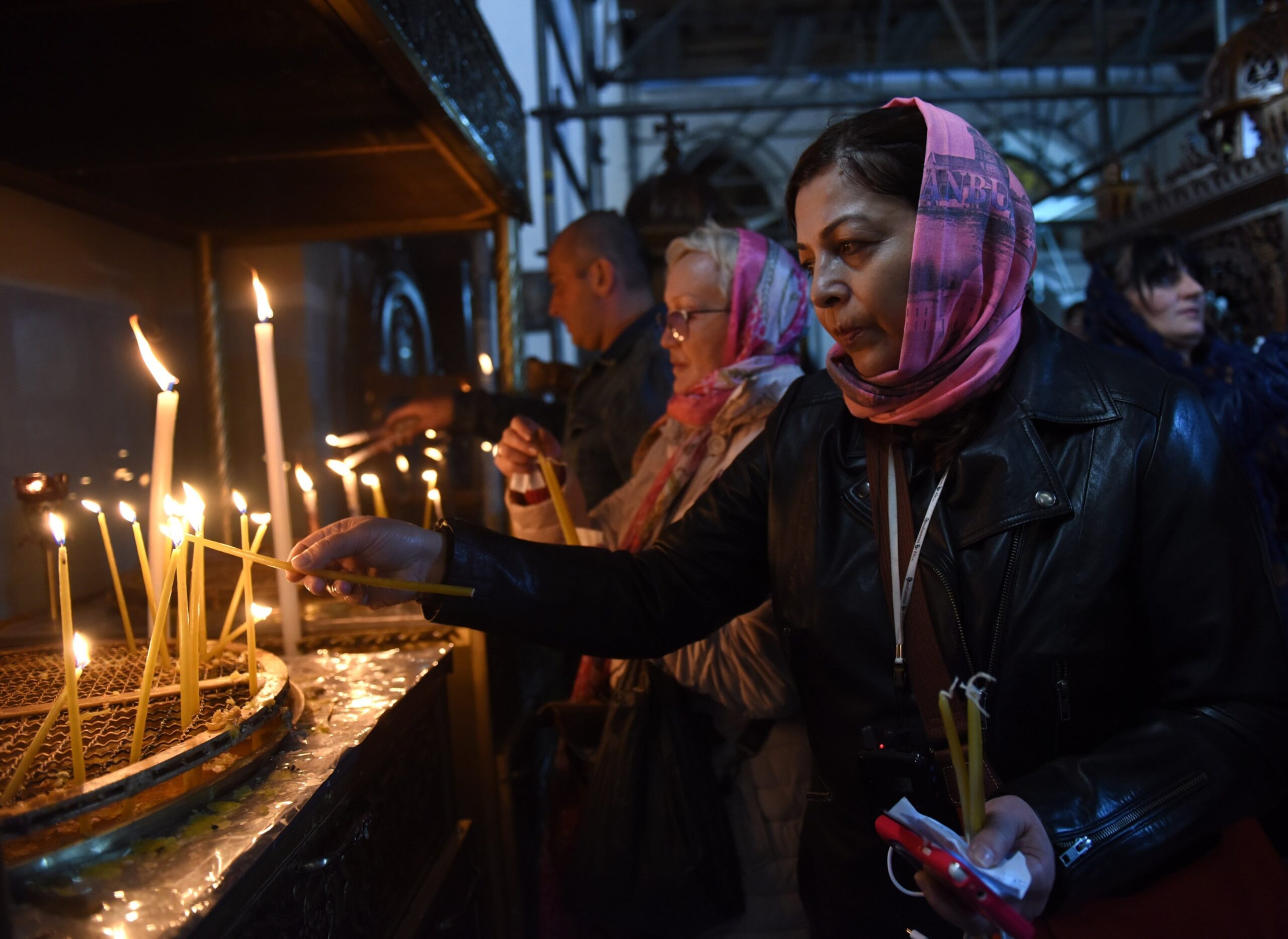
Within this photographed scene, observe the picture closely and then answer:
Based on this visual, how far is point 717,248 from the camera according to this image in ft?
6.42

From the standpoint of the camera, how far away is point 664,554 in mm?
1440

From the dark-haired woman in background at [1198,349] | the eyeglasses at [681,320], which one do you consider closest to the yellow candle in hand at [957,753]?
the eyeglasses at [681,320]

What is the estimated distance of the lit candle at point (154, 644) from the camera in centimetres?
87

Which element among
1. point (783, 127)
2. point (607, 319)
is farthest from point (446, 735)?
point (783, 127)

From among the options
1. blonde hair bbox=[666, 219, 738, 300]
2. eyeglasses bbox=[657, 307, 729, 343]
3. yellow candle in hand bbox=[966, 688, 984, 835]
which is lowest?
yellow candle in hand bbox=[966, 688, 984, 835]

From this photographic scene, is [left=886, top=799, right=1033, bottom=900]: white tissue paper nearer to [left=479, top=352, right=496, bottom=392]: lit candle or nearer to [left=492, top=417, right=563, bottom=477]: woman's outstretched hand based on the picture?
[left=492, top=417, right=563, bottom=477]: woman's outstretched hand

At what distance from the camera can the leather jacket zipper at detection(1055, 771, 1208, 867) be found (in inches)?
35.1

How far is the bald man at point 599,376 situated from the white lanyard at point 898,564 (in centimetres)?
138

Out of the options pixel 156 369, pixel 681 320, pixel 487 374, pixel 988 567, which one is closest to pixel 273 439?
pixel 156 369

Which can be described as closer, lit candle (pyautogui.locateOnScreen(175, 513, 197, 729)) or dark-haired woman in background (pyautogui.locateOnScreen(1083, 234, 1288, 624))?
lit candle (pyautogui.locateOnScreen(175, 513, 197, 729))

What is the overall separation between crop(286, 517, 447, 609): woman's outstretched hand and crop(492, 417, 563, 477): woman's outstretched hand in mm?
533

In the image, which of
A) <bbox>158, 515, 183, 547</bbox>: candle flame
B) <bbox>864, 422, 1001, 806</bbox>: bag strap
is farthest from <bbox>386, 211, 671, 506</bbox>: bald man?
<bbox>158, 515, 183, 547</bbox>: candle flame

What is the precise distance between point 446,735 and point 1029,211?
4.26 ft

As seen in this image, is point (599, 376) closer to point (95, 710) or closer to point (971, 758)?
point (95, 710)
